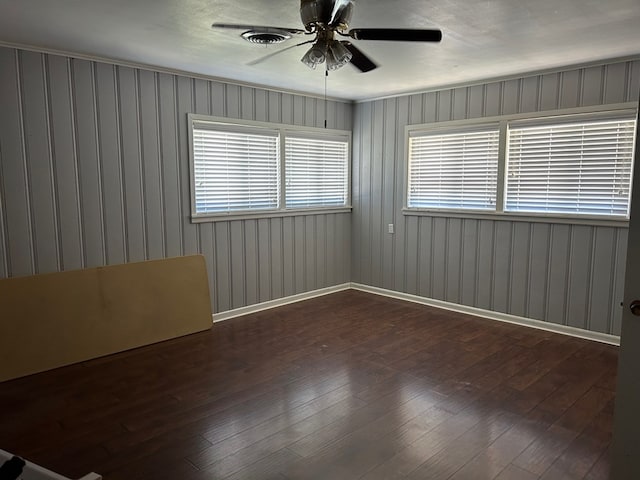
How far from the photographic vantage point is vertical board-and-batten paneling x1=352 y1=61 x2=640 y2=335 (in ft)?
13.5

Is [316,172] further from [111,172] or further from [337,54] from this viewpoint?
[337,54]

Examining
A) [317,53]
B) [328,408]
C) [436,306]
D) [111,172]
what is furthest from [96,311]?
[436,306]

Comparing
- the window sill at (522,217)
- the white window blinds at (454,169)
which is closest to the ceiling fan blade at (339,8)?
the white window blinds at (454,169)

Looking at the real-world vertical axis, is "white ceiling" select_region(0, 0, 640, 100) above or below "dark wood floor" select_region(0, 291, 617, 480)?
above

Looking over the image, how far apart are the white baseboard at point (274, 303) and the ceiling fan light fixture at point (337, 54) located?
3.11 m

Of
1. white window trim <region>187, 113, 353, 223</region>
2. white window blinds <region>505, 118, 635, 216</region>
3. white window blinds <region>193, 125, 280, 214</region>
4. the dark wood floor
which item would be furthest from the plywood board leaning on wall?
white window blinds <region>505, 118, 635, 216</region>

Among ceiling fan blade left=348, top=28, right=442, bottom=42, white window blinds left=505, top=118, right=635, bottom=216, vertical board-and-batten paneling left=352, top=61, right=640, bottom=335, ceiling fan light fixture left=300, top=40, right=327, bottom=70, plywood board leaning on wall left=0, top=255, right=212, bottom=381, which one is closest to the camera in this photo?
ceiling fan blade left=348, top=28, right=442, bottom=42

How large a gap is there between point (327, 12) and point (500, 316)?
3.77 m

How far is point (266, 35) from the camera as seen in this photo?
2.62 metres

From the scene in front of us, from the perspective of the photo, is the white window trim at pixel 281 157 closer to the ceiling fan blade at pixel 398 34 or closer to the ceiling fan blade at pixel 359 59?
the ceiling fan blade at pixel 359 59

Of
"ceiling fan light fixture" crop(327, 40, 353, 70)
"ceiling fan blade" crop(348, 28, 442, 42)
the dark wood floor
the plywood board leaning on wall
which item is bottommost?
the dark wood floor

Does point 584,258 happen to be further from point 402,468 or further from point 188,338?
point 188,338

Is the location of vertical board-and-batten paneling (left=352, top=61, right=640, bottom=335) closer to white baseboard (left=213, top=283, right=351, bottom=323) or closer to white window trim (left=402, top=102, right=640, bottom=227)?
white window trim (left=402, top=102, right=640, bottom=227)

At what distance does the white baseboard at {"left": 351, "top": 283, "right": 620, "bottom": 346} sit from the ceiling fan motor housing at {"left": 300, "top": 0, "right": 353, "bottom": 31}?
3610 mm
